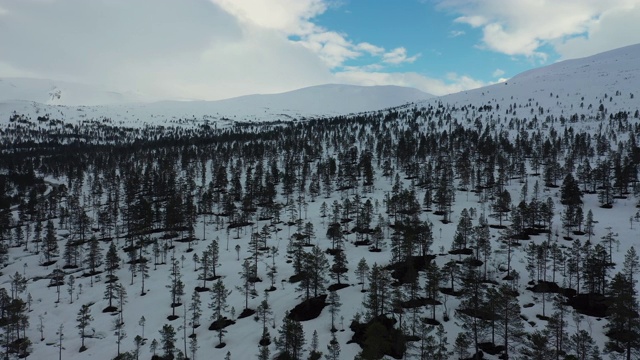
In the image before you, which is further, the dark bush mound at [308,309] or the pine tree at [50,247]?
the pine tree at [50,247]

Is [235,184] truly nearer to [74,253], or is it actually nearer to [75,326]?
[74,253]

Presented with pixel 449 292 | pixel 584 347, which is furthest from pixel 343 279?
pixel 584 347

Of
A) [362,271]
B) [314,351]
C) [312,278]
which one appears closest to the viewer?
[314,351]

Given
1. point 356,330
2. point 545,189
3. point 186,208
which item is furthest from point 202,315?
point 545,189

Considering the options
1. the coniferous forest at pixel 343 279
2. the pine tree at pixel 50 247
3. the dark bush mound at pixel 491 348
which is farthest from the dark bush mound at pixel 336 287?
the pine tree at pixel 50 247

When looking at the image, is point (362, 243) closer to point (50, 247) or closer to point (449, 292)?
point (449, 292)

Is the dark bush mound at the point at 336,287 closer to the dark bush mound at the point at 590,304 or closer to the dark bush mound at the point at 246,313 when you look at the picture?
the dark bush mound at the point at 246,313
